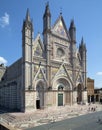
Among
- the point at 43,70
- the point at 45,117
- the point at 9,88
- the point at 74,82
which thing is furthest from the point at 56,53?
the point at 45,117

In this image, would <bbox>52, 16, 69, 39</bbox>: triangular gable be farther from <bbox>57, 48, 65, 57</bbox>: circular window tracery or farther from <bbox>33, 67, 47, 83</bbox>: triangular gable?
<bbox>33, 67, 47, 83</bbox>: triangular gable

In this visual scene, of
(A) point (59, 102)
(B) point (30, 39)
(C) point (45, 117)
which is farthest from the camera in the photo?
(A) point (59, 102)

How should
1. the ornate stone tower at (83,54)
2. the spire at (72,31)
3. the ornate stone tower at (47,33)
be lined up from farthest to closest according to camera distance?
the ornate stone tower at (83,54) → the spire at (72,31) → the ornate stone tower at (47,33)

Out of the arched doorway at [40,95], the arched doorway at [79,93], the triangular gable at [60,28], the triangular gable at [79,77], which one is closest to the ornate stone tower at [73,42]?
the triangular gable at [79,77]

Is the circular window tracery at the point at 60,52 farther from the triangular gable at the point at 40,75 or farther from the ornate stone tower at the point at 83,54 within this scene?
the ornate stone tower at the point at 83,54

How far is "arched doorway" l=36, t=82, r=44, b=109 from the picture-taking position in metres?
27.4

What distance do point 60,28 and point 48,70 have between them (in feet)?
33.0

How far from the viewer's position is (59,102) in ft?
99.9

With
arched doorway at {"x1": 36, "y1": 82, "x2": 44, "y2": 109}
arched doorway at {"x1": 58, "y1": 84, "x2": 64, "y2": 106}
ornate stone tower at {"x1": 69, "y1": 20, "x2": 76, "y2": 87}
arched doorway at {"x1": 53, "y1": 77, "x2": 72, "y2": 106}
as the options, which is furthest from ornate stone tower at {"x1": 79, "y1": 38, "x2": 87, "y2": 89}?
arched doorway at {"x1": 36, "y1": 82, "x2": 44, "y2": 109}

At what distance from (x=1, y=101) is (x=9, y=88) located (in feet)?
24.4

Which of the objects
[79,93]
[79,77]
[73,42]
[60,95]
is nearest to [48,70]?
[60,95]

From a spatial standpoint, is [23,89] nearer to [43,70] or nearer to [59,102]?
[43,70]

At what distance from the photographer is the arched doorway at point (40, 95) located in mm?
27406

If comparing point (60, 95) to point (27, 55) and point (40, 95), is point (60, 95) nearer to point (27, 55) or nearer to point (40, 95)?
point (40, 95)
